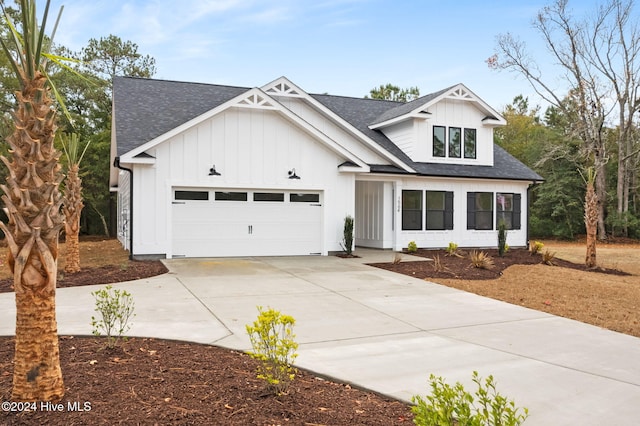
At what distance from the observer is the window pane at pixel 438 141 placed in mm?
18438

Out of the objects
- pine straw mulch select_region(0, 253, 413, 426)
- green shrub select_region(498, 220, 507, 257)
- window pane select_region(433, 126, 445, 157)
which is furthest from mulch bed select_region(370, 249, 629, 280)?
pine straw mulch select_region(0, 253, 413, 426)

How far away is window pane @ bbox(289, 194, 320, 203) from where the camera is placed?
49.7 ft

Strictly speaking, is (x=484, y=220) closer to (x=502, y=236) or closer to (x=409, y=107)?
(x=502, y=236)

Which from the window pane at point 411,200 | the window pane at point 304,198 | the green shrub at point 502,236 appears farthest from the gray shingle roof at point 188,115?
the green shrub at point 502,236

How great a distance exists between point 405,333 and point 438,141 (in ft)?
43.8

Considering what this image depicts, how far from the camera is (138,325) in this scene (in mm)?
6270

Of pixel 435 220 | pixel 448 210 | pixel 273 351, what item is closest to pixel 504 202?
pixel 448 210

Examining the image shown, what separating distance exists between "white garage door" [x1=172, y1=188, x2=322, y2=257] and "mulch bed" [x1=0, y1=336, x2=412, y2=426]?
8.98 m

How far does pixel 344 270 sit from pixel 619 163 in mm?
25404

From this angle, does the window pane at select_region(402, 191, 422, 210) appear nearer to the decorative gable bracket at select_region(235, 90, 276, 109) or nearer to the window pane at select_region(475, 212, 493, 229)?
the window pane at select_region(475, 212, 493, 229)

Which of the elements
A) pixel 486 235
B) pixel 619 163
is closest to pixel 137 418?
pixel 486 235

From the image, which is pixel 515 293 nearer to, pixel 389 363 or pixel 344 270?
pixel 344 270

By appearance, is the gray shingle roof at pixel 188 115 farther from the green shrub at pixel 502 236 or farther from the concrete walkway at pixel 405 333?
the concrete walkway at pixel 405 333

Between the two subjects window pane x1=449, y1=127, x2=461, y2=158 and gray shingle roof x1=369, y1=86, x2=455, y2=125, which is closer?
gray shingle roof x1=369, y1=86, x2=455, y2=125
